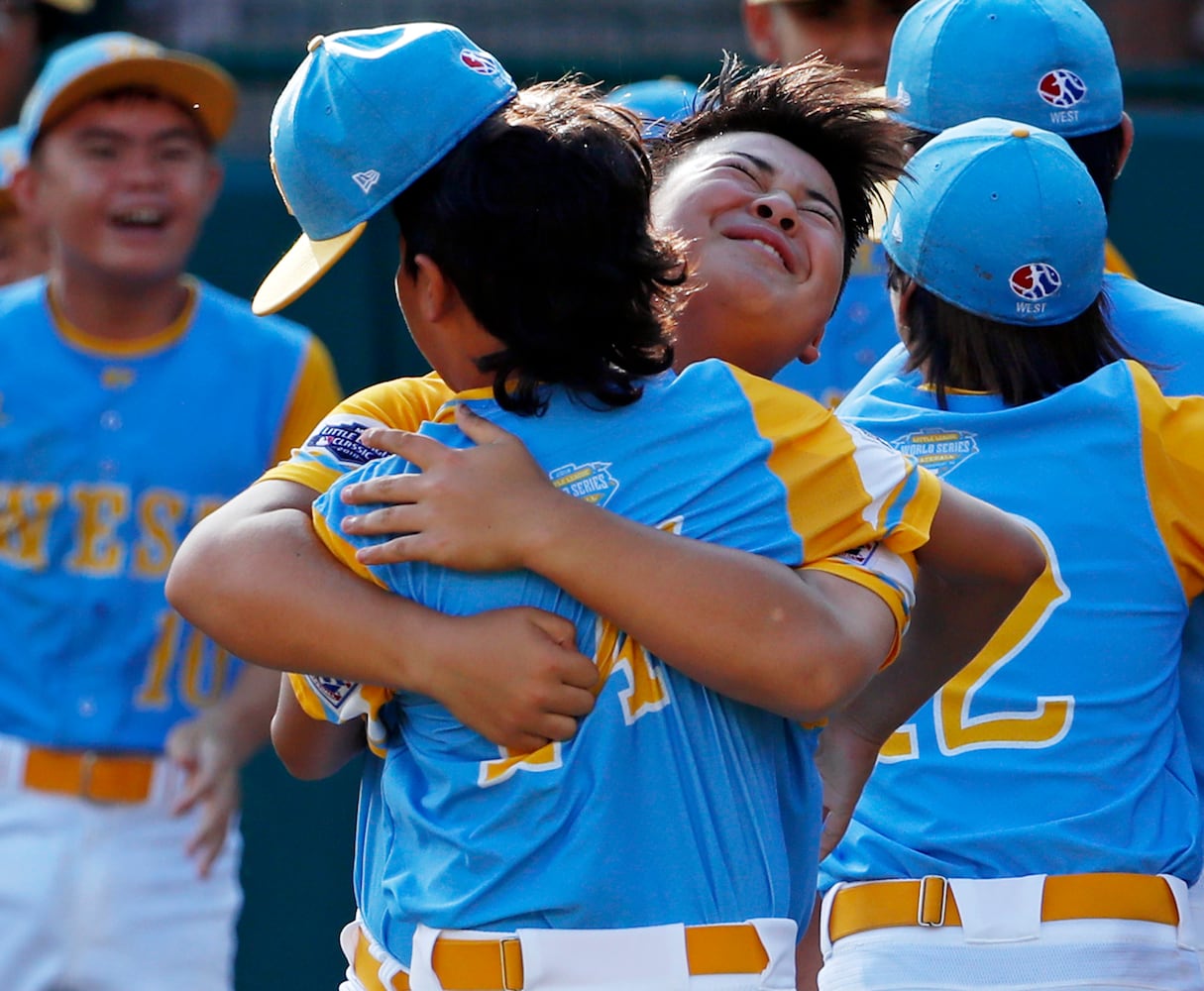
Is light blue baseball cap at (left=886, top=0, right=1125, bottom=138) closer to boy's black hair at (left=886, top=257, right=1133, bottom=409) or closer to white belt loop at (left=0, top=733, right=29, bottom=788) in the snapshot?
boy's black hair at (left=886, top=257, right=1133, bottom=409)

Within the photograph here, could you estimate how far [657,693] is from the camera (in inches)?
71.6

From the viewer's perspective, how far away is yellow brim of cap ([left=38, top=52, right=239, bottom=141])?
437 centimetres

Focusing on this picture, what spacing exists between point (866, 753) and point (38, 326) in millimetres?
2796

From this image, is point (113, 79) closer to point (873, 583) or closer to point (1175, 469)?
point (1175, 469)

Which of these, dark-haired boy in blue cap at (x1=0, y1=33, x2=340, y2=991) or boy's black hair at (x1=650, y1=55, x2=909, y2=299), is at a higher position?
boy's black hair at (x1=650, y1=55, x2=909, y2=299)

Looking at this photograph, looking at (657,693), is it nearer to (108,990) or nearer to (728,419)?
(728,419)

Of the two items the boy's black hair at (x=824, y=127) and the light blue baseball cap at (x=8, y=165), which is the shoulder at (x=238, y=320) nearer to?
the light blue baseball cap at (x=8, y=165)

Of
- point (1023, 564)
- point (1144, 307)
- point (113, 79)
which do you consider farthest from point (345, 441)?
point (113, 79)

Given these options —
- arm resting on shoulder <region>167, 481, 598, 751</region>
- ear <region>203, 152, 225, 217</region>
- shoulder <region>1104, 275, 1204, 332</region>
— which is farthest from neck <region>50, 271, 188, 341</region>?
arm resting on shoulder <region>167, 481, 598, 751</region>

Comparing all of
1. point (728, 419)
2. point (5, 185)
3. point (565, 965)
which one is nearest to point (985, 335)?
point (728, 419)

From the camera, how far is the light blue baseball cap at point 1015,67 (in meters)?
2.77

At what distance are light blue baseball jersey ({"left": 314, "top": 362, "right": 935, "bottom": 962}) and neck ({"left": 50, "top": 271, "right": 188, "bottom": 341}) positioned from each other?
8.80 ft

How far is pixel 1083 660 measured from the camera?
2.40 meters

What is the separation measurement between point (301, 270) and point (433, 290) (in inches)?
7.0
